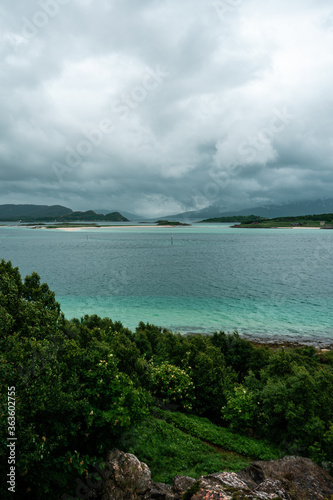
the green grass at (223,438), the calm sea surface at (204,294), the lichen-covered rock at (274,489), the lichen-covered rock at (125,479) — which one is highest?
the lichen-covered rock at (125,479)

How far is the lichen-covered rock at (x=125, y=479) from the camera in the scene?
23.6ft

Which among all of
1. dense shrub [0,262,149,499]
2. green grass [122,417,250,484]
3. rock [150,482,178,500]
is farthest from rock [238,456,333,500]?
dense shrub [0,262,149,499]

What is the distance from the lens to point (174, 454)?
10.1m

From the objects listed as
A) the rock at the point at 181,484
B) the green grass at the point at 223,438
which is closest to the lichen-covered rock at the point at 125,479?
the rock at the point at 181,484

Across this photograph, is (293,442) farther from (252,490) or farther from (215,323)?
(215,323)

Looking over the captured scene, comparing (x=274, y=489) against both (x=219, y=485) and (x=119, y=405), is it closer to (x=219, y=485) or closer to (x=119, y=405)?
(x=219, y=485)

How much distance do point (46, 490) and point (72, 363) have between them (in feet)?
11.0

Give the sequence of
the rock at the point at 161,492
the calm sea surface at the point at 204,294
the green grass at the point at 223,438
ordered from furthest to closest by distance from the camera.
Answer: the calm sea surface at the point at 204,294
the green grass at the point at 223,438
the rock at the point at 161,492

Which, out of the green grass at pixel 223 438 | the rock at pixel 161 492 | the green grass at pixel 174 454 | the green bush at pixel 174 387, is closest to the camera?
the rock at pixel 161 492

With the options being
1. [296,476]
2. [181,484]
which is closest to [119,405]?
[181,484]

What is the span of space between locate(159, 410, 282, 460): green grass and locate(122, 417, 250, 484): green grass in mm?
465

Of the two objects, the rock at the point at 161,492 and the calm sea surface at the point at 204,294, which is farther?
the calm sea surface at the point at 204,294

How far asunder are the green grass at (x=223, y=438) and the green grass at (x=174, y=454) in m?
0.46

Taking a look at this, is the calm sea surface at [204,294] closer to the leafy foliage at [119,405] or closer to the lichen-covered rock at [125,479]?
the leafy foliage at [119,405]
